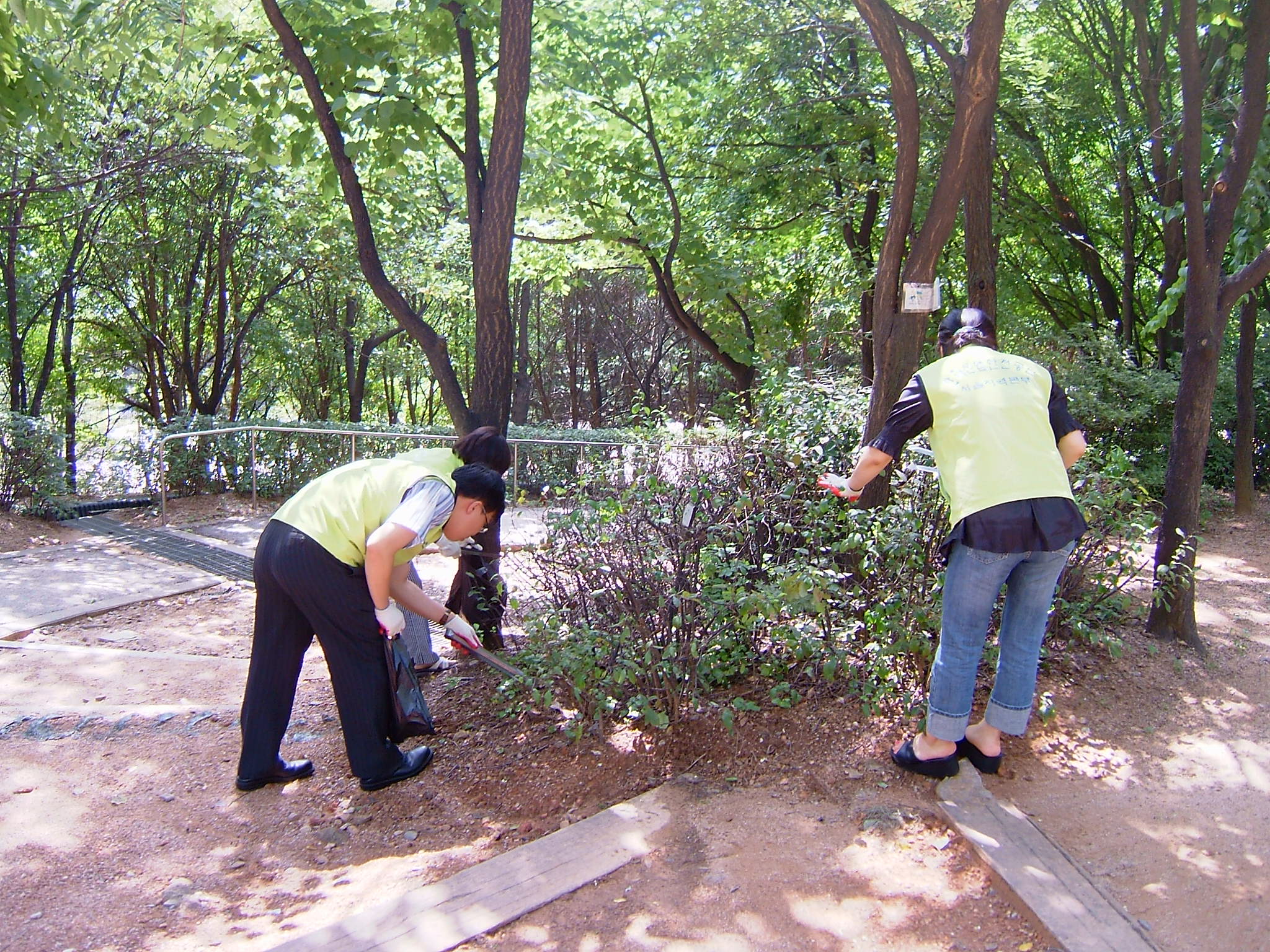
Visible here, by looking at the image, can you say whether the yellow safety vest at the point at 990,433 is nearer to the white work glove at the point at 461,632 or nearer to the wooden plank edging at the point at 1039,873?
the wooden plank edging at the point at 1039,873

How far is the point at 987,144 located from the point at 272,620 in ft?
19.0

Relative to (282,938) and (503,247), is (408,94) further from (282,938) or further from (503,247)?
(282,938)

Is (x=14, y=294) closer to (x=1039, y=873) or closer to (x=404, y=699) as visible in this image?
(x=404, y=699)

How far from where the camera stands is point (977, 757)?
11.8 feet

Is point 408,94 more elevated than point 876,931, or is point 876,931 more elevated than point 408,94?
point 408,94

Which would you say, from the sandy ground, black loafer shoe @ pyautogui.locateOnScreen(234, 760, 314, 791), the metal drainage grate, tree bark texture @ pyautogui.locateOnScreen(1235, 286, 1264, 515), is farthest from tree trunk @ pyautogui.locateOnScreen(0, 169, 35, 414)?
tree bark texture @ pyautogui.locateOnScreen(1235, 286, 1264, 515)

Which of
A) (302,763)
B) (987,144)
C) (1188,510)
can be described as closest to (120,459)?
(302,763)

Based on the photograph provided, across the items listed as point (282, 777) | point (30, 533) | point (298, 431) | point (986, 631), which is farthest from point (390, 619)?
point (298, 431)

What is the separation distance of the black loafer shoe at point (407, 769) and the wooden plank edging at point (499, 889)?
0.82 m

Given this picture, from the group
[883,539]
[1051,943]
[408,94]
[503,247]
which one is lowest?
[1051,943]

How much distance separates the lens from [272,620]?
3.72 m

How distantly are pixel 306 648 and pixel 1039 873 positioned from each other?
8.58ft

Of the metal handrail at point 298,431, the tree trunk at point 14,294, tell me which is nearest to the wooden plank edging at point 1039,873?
the metal handrail at point 298,431

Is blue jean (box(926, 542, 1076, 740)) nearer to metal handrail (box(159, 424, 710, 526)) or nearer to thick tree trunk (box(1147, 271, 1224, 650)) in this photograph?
thick tree trunk (box(1147, 271, 1224, 650))
